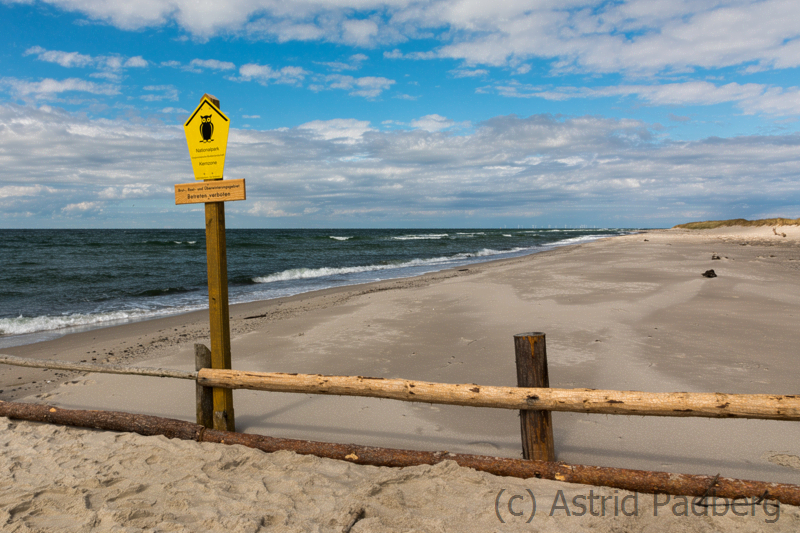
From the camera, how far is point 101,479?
3.40m

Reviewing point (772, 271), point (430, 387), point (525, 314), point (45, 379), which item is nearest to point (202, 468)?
point (430, 387)

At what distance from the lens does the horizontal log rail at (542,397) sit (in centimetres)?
303

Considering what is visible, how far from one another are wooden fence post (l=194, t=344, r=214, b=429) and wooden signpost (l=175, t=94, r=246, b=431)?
20 mm

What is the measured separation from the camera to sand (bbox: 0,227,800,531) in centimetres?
298

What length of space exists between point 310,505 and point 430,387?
121cm

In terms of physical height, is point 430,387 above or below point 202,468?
above

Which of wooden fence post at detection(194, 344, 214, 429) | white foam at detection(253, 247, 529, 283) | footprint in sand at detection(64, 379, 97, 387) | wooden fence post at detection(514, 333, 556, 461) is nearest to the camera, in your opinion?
wooden fence post at detection(514, 333, 556, 461)

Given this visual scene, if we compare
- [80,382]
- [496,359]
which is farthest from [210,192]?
[496,359]

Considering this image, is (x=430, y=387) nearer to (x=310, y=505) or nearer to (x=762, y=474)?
(x=310, y=505)

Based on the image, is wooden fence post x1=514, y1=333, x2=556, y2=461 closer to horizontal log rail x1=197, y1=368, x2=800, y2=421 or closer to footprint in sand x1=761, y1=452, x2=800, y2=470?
horizontal log rail x1=197, y1=368, x2=800, y2=421

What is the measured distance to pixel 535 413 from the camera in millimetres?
3426

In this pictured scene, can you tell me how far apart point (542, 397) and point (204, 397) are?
3063 millimetres

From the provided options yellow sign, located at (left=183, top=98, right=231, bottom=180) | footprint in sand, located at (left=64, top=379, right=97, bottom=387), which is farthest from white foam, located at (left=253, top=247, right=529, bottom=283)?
yellow sign, located at (left=183, top=98, right=231, bottom=180)

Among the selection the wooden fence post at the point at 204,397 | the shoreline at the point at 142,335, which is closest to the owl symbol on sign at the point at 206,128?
the wooden fence post at the point at 204,397
